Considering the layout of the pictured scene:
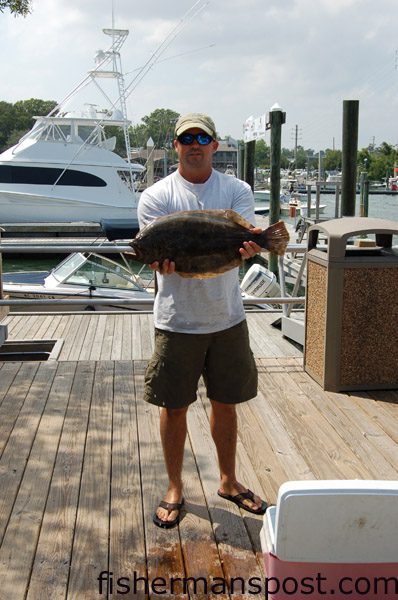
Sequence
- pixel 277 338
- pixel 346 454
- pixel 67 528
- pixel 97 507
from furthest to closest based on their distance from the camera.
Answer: pixel 277 338 < pixel 346 454 < pixel 97 507 < pixel 67 528

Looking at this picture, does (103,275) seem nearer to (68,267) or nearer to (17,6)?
(68,267)

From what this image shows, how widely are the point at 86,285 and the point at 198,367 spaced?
334 inches

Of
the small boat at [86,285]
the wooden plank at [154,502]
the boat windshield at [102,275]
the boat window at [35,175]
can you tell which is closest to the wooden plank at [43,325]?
the wooden plank at [154,502]

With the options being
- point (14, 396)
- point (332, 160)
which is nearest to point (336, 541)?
point (14, 396)

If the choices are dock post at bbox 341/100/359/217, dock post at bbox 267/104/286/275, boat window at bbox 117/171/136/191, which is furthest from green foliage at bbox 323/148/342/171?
dock post at bbox 341/100/359/217

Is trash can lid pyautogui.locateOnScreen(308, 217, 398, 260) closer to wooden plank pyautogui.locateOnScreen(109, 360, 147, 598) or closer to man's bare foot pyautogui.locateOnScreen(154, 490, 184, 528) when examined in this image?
wooden plank pyautogui.locateOnScreen(109, 360, 147, 598)

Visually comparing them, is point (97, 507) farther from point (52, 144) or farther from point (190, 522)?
point (52, 144)

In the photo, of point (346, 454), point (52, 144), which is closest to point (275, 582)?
point (346, 454)

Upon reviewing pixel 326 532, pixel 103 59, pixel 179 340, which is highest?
pixel 103 59

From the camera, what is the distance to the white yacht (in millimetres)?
26250

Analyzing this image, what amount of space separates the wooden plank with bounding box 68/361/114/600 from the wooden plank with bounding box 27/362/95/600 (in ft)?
0.10

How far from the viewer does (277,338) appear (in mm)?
6602

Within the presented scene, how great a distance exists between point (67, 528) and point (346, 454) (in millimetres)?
1674

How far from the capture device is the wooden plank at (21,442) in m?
3.36
